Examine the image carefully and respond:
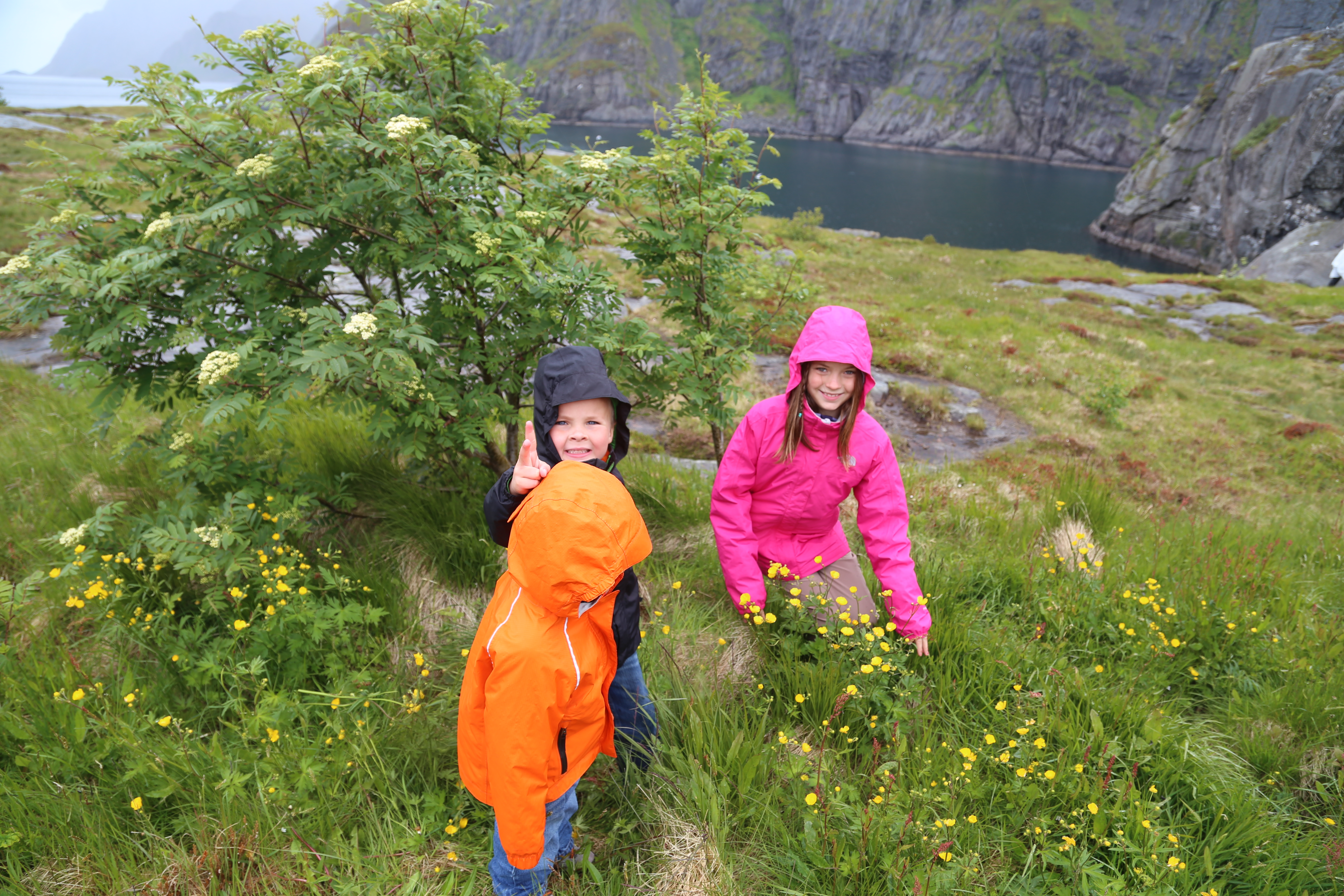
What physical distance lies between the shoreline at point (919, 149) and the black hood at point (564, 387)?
11696 cm

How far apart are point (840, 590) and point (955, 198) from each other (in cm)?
8229

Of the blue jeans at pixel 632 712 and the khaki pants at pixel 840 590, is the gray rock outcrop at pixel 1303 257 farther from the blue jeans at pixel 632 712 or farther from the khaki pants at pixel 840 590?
the blue jeans at pixel 632 712

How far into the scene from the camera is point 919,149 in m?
141

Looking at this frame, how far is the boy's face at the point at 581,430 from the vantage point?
268 cm

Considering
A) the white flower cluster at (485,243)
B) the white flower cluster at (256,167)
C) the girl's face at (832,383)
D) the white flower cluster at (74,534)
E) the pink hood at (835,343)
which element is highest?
the white flower cluster at (256,167)

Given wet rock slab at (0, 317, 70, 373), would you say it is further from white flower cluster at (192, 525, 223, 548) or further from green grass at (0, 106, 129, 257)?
white flower cluster at (192, 525, 223, 548)

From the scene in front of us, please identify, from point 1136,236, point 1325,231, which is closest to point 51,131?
point 1325,231

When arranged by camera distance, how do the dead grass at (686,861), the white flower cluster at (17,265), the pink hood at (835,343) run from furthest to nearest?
the pink hood at (835,343)
the white flower cluster at (17,265)
the dead grass at (686,861)

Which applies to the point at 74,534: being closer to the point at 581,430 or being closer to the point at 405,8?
the point at 581,430

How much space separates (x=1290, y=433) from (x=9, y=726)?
18075 millimetres

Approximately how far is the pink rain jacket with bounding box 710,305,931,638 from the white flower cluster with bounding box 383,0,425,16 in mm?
2678

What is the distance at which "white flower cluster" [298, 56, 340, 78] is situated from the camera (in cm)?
305

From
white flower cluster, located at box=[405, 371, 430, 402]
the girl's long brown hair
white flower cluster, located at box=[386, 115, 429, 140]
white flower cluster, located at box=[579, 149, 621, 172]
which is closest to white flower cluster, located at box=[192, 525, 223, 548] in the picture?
white flower cluster, located at box=[405, 371, 430, 402]

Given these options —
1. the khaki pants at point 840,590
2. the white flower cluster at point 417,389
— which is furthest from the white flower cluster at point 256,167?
the khaki pants at point 840,590
